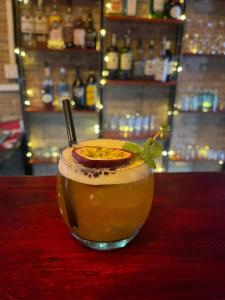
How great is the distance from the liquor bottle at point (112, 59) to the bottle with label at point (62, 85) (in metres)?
0.43

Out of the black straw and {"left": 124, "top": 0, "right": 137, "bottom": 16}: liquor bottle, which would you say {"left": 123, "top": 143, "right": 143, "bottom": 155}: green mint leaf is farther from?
{"left": 124, "top": 0, "right": 137, "bottom": 16}: liquor bottle

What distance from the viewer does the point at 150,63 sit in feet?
8.52

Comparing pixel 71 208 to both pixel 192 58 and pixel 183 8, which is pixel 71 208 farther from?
pixel 192 58

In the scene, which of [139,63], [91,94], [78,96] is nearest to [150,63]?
[139,63]

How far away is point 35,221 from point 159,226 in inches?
11.3

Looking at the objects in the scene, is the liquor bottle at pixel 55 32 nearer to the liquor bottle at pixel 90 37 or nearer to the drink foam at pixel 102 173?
the liquor bottle at pixel 90 37

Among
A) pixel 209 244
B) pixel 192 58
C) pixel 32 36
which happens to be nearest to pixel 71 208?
pixel 209 244

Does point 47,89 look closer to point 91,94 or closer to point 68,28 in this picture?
point 91,94

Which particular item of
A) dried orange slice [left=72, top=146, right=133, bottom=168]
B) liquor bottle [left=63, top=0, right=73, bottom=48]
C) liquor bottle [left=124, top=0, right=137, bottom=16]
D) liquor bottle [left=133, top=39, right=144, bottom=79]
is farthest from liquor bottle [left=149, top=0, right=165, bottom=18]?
dried orange slice [left=72, top=146, right=133, bottom=168]

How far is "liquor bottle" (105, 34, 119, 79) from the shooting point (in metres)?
2.49

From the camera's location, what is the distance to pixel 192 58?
2910 mm

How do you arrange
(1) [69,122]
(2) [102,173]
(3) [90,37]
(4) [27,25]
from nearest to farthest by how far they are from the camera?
(2) [102,173], (1) [69,122], (4) [27,25], (3) [90,37]

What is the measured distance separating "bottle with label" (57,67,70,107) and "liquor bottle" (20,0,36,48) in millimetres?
360

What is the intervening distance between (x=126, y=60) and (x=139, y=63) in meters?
0.17
